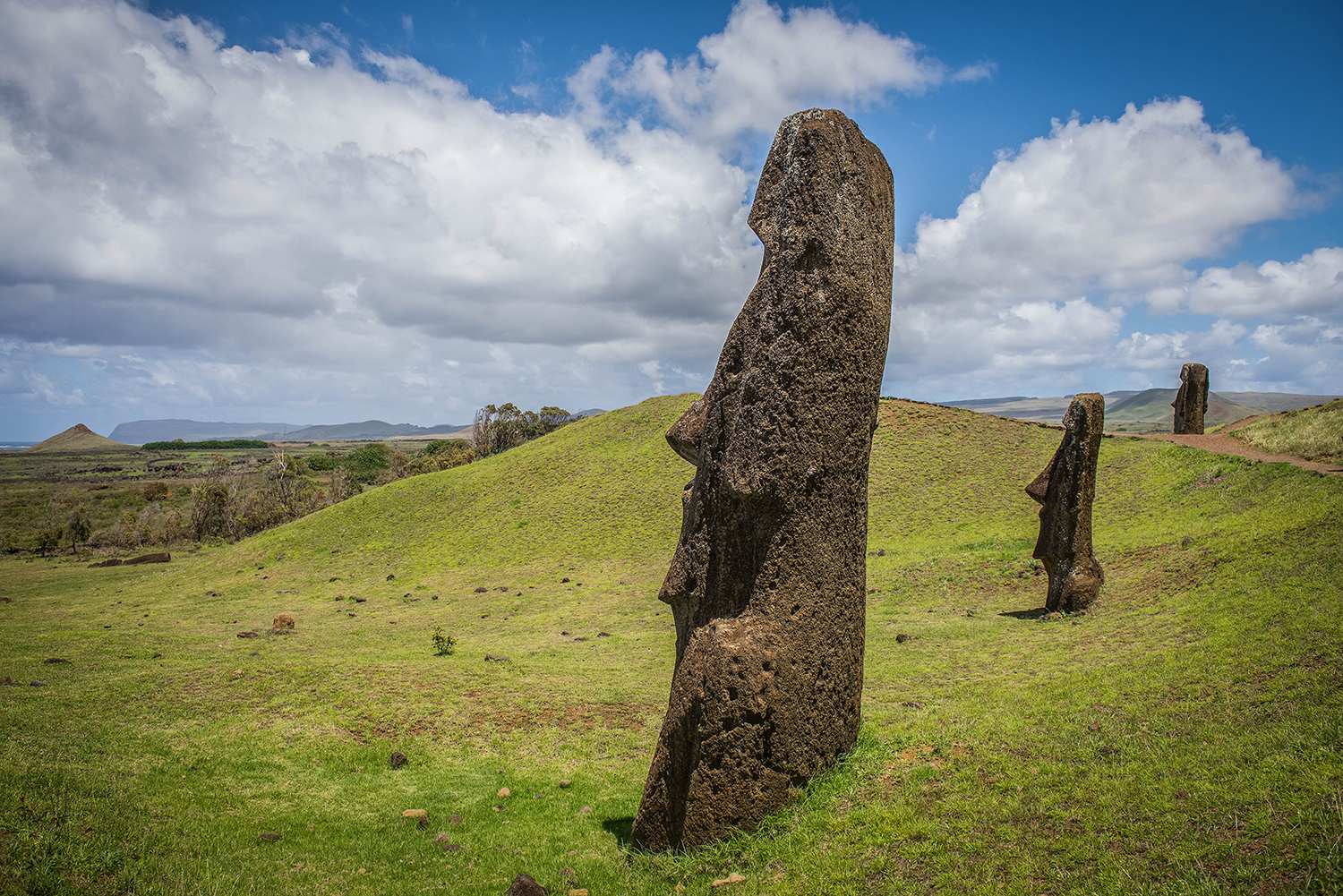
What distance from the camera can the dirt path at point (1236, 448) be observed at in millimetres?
22359

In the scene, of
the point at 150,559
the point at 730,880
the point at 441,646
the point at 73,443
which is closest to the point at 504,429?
the point at 150,559

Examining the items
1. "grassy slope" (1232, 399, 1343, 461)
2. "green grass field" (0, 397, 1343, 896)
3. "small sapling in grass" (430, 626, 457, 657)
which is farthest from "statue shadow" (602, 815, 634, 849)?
"grassy slope" (1232, 399, 1343, 461)

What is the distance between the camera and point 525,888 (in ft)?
19.5

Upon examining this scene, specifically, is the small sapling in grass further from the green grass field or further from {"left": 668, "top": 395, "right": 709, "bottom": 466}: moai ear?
{"left": 668, "top": 395, "right": 709, "bottom": 466}: moai ear

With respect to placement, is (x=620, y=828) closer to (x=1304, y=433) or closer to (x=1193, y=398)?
(x=1304, y=433)

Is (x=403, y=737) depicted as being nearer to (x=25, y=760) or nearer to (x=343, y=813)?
(x=343, y=813)

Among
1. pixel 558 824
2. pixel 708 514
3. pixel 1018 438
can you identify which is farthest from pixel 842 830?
pixel 1018 438

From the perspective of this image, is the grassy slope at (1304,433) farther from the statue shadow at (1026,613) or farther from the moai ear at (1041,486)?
the statue shadow at (1026,613)

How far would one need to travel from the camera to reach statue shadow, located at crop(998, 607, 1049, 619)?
54.7 ft

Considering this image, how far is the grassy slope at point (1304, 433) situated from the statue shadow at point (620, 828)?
92.8ft

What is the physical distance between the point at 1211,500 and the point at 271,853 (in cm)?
2837

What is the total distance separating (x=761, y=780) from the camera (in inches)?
245

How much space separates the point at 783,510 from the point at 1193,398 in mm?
38824

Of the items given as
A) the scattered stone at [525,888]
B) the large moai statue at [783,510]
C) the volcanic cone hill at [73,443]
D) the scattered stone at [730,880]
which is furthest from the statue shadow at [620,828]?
the volcanic cone hill at [73,443]
